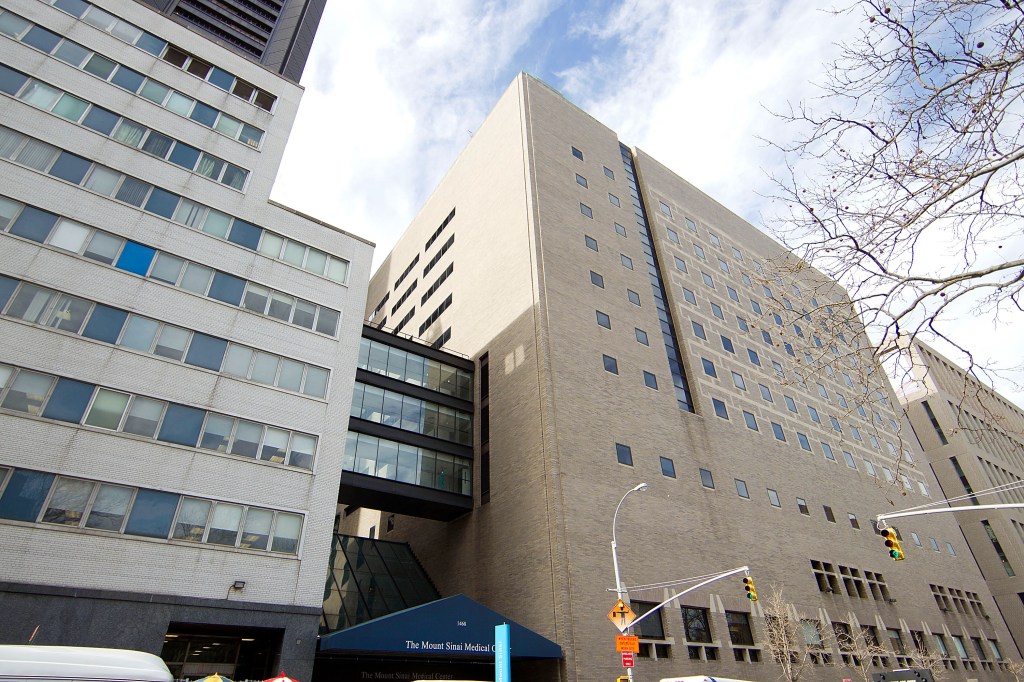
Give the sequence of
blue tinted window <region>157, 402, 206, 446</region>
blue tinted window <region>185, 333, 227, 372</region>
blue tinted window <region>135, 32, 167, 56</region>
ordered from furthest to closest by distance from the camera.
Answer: blue tinted window <region>135, 32, 167, 56</region>
blue tinted window <region>185, 333, 227, 372</region>
blue tinted window <region>157, 402, 206, 446</region>

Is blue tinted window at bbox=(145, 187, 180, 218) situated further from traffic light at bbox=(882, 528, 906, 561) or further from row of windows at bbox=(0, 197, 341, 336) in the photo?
traffic light at bbox=(882, 528, 906, 561)

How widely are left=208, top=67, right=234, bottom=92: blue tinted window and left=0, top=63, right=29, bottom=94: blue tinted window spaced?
883cm

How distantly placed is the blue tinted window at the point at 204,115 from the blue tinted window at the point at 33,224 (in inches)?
385

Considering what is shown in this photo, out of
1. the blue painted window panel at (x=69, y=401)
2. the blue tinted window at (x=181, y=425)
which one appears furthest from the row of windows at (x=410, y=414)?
the blue painted window panel at (x=69, y=401)

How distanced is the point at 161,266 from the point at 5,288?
18.0ft

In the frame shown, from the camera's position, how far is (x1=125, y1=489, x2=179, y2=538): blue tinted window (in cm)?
2114

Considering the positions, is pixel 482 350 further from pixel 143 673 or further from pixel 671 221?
pixel 143 673

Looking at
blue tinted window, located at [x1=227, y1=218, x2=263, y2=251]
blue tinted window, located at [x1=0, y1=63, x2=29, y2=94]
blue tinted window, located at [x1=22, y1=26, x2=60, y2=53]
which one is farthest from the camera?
blue tinted window, located at [x1=227, y1=218, x2=263, y2=251]

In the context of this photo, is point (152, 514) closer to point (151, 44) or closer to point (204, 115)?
point (204, 115)

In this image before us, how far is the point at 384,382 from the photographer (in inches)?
1407

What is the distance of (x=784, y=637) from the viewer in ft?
102

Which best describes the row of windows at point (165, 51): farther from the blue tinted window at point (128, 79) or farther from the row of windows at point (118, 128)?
the row of windows at point (118, 128)

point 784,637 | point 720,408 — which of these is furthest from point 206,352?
point 720,408

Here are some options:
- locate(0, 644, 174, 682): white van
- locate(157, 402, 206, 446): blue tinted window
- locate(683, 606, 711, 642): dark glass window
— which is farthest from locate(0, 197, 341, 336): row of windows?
locate(683, 606, 711, 642): dark glass window
